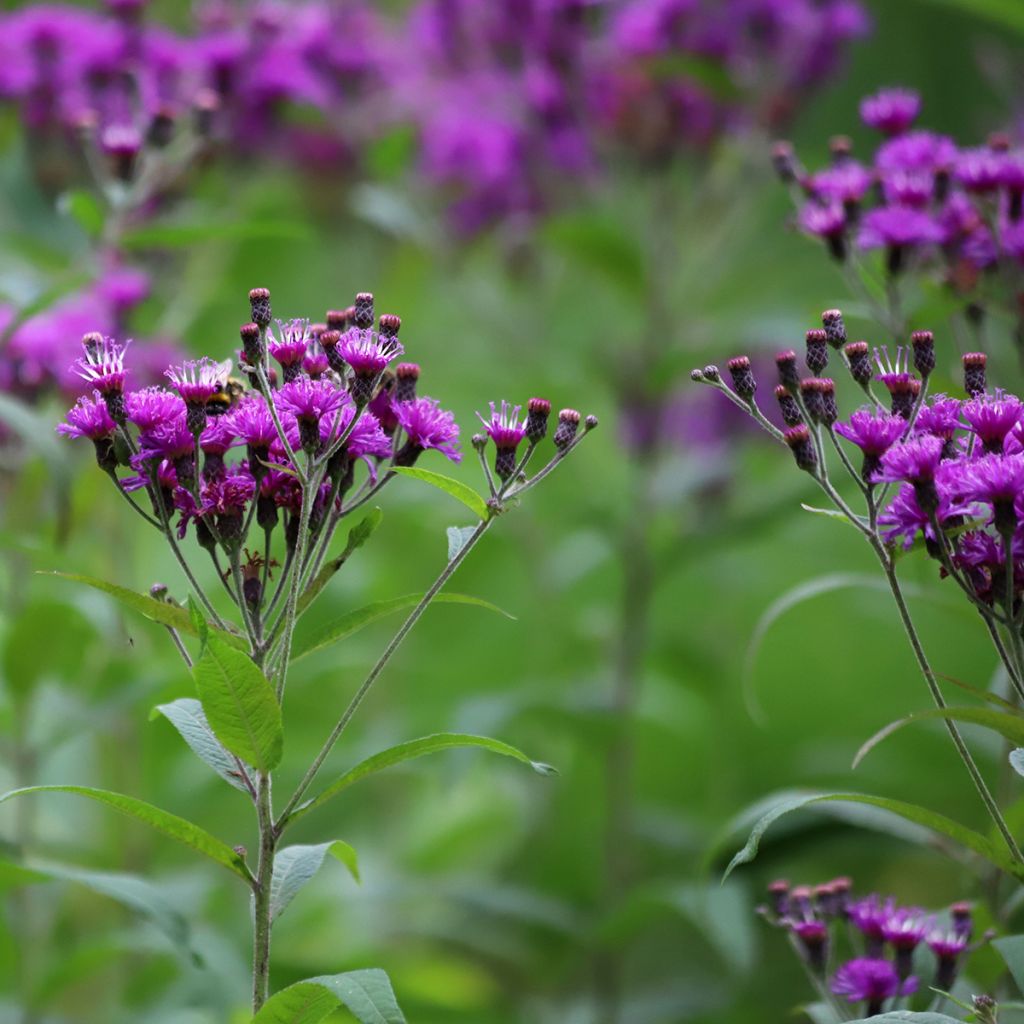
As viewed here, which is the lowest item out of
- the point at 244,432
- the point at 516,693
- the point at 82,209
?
the point at 244,432

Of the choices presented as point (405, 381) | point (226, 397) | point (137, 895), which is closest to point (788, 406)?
point (405, 381)

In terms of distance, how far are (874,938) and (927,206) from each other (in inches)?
25.0

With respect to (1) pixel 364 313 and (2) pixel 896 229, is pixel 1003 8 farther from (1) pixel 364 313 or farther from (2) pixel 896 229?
(1) pixel 364 313

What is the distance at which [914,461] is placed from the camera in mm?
795

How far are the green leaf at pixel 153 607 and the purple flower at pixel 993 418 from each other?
460mm

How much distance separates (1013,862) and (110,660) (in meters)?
1.00

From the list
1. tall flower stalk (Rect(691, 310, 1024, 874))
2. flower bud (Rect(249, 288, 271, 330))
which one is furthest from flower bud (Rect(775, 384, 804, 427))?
flower bud (Rect(249, 288, 271, 330))

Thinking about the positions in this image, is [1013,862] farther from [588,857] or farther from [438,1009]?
[588,857]

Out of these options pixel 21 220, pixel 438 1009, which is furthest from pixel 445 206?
pixel 438 1009

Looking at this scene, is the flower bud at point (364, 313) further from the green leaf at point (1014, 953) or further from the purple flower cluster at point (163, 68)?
the purple flower cluster at point (163, 68)

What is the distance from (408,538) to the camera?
2.17m

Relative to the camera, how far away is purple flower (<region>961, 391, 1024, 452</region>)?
2.70ft

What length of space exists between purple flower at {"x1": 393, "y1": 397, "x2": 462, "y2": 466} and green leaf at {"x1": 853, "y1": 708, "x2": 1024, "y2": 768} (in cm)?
31

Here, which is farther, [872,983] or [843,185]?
[843,185]
